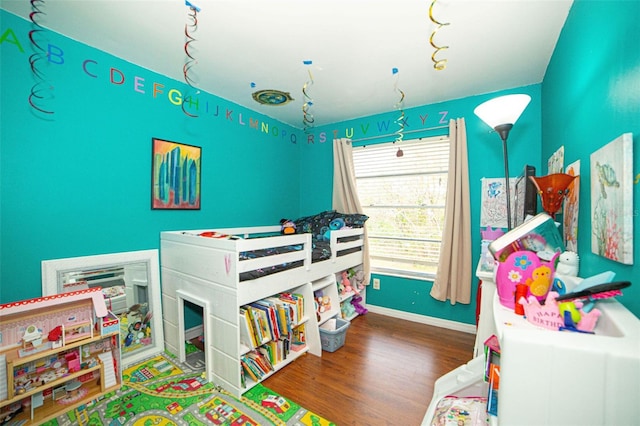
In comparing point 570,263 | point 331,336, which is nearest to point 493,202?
point 570,263

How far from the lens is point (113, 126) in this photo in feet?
6.48

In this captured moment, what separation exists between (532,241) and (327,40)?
5.31 ft

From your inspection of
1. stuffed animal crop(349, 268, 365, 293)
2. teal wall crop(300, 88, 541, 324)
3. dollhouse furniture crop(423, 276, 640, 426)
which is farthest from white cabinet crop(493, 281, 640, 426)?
stuffed animal crop(349, 268, 365, 293)

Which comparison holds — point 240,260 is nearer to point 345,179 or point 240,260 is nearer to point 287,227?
point 287,227

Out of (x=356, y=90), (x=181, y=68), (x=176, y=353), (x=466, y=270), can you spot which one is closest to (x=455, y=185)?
(x=466, y=270)

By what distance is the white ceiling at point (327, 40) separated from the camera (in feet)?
4.88

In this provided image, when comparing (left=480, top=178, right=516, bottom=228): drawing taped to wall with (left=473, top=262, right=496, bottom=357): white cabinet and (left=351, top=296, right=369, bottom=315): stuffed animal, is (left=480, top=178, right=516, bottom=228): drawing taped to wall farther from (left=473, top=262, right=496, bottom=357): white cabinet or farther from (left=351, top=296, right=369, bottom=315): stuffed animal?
(left=351, top=296, right=369, bottom=315): stuffed animal

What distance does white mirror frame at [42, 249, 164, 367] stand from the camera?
5.63ft

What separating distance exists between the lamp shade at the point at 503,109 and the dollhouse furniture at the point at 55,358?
2.80 metres

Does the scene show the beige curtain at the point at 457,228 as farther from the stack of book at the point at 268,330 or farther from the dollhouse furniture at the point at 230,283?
the stack of book at the point at 268,330

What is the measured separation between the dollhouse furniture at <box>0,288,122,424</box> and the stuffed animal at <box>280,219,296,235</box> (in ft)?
5.01

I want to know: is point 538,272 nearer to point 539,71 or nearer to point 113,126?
point 539,71

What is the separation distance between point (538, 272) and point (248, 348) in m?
1.63

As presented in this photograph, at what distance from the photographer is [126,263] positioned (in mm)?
2049
